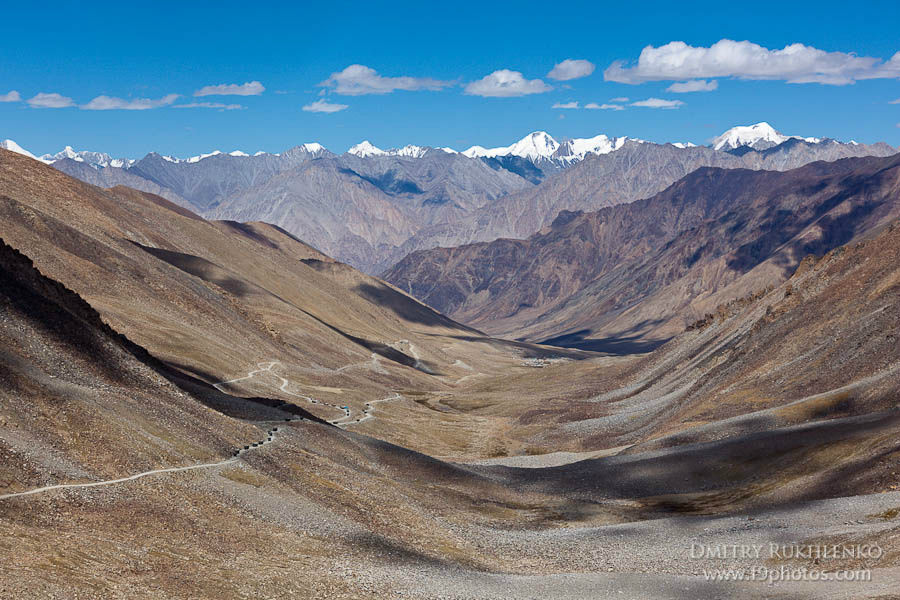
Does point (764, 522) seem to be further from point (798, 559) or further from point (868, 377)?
point (868, 377)

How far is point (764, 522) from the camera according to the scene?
138 ft

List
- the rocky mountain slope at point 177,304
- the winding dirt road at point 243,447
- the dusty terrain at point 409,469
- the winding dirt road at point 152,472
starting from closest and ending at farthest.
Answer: the dusty terrain at point 409,469 → the winding dirt road at point 152,472 → the winding dirt road at point 243,447 → the rocky mountain slope at point 177,304

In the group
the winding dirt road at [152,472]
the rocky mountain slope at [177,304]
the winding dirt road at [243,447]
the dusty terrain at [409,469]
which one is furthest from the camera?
the rocky mountain slope at [177,304]

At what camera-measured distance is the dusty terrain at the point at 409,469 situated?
32625 millimetres

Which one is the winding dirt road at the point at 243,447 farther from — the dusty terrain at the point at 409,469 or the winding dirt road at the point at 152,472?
the dusty terrain at the point at 409,469

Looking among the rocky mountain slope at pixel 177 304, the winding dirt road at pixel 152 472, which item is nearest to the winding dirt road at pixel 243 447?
the winding dirt road at pixel 152 472

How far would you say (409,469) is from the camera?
205ft

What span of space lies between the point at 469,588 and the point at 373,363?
405 ft

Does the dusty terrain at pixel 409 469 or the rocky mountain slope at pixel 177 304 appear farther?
the rocky mountain slope at pixel 177 304

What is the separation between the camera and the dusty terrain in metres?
32.6

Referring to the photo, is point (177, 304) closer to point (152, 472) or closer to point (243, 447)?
point (243, 447)

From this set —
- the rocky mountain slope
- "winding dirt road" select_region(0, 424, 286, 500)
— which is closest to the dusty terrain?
"winding dirt road" select_region(0, 424, 286, 500)

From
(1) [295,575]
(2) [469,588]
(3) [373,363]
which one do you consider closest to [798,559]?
(2) [469,588]

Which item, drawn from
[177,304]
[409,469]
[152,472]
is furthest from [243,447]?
[177,304]
